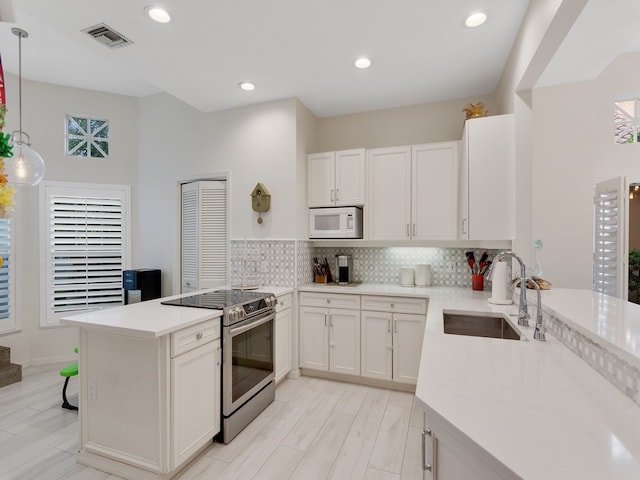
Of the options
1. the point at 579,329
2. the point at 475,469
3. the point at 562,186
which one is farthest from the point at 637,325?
the point at 562,186

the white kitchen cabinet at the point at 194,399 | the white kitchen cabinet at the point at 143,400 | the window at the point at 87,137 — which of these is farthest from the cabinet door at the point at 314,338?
the window at the point at 87,137

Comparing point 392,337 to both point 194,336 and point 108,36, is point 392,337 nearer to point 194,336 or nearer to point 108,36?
point 194,336

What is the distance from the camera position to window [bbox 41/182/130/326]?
3711 mm

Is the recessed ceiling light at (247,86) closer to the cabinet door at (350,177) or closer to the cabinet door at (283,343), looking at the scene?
the cabinet door at (350,177)

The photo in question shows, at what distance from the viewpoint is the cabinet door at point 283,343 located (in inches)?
120

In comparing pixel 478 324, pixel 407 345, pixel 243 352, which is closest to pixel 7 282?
pixel 243 352

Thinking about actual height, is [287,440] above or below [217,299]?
below

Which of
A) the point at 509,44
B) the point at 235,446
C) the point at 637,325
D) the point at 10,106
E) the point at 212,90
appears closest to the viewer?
the point at 637,325

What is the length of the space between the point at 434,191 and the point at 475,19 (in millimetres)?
1420

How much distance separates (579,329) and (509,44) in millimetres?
2163

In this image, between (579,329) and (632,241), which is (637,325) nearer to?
(579,329)

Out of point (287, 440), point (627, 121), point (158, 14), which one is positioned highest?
point (158, 14)

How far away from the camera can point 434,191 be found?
3.13 m

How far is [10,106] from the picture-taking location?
3.48m
